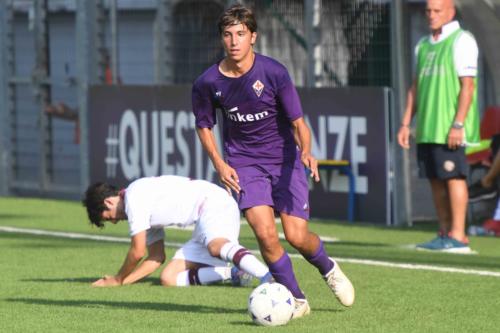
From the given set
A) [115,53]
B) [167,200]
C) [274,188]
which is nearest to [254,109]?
[274,188]

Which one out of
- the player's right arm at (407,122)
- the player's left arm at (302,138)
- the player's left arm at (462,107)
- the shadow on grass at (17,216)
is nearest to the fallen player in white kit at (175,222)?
the player's left arm at (302,138)

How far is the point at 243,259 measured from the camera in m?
9.54

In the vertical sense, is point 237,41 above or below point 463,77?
above

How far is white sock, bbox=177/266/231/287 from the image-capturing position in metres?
10.8

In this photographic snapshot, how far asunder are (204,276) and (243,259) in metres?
1.31

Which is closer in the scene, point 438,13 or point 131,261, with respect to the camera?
point 131,261

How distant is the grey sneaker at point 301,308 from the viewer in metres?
8.91

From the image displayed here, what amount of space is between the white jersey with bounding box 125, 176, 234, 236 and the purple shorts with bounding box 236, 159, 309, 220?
1.42 meters

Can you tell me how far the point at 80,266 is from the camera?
12070mm

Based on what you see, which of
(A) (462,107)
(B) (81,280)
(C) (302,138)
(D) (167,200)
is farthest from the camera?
(A) (462,107)

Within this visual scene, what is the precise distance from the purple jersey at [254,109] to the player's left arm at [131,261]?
1256mm

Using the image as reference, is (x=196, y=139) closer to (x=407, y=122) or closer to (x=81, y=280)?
(x=407, y=122)

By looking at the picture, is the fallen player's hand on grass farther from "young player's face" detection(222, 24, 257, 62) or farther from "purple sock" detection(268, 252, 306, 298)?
"young player's face" detection(222, 24, 257, 62)

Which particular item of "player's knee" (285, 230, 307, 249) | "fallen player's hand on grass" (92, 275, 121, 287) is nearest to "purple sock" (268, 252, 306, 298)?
"player's knee" (285, 230, 307, 249)
